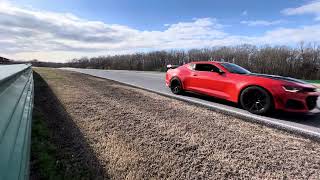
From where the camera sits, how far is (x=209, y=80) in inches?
334

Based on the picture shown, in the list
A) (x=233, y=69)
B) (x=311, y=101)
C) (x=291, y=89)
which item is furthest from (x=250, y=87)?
(x=311, y=101)

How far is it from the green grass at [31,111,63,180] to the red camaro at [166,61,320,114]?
4.89 meters

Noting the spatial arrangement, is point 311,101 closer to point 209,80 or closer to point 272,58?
point 209,80

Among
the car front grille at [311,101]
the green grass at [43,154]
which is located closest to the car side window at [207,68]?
the car front grille at [311,101]

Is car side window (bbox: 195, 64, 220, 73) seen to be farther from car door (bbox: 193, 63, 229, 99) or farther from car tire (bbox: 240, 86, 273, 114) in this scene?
car tire (bbox: 240, 86, 273, 114)

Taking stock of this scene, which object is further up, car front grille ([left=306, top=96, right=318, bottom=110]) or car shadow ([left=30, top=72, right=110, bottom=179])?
car front grille ([left=306, top=96, right=318, bottom=110])

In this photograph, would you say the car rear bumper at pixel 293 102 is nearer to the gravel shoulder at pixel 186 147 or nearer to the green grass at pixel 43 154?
the gravel shoulder at pixel 186 147

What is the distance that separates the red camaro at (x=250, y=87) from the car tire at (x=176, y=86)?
0.72 feet

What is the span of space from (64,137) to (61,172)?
4.87 ft

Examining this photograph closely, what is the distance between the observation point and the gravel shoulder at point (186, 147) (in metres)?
3.84

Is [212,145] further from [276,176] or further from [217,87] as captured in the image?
[217,87]

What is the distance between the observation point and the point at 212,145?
461 centimetres

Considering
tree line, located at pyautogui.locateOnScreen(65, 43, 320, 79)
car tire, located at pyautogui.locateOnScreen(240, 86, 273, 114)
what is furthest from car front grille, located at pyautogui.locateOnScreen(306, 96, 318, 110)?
tree line, located at pyautogui.locateOnScreen(65, 43, 320, 79)

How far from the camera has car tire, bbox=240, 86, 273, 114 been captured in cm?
666
